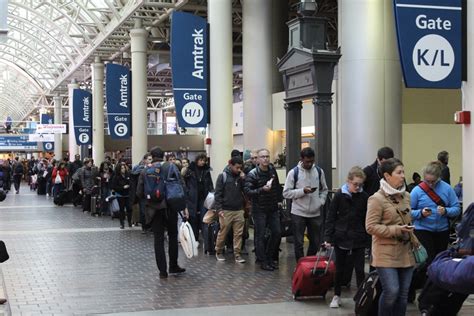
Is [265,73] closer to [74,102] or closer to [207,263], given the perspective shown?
[207,263]

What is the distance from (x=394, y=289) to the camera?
→ 5883 millimetres

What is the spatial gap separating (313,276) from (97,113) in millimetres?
30733

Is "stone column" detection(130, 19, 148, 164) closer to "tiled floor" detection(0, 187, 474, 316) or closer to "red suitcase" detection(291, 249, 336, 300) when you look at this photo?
"tiled floor" detection(0, 187, 474, 316)

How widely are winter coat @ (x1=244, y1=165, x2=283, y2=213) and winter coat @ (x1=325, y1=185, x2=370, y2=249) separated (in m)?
2.59

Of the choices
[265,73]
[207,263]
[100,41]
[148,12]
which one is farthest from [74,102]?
[207,263]

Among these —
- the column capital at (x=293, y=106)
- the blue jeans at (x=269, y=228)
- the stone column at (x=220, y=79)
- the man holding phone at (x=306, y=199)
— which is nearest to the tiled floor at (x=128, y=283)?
the blue jeans at (x=269, y=228)

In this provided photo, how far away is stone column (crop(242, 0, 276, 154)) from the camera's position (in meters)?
19.9

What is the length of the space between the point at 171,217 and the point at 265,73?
1090 centimetres

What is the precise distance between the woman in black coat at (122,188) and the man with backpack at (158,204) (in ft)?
22.1

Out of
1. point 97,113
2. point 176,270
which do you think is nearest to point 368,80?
point 176,270

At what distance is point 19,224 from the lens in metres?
17.9

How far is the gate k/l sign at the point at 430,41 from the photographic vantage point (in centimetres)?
780

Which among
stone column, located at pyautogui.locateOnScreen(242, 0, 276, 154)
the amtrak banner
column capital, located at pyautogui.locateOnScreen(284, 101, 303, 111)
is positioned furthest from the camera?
the amtrak banner

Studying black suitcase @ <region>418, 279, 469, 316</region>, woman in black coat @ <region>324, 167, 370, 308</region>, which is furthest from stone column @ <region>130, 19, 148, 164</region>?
black suitcase @ <region>418, 279, 469, 316</region>
